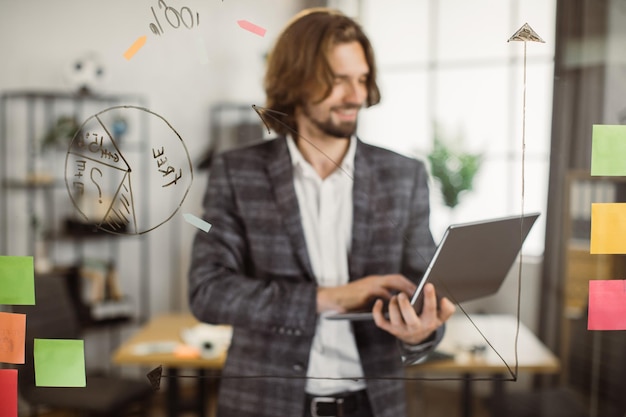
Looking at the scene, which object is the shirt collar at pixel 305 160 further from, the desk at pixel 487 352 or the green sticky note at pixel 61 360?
the green sticky note at pixel 61 360

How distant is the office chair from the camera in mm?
825

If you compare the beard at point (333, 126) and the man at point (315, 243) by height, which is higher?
the beard at point (333, 126)

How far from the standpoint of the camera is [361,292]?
79 cm

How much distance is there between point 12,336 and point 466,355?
0.62 meters

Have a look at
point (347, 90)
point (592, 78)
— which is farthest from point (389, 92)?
point (592, 78)

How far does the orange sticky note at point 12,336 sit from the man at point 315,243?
0.77 feet

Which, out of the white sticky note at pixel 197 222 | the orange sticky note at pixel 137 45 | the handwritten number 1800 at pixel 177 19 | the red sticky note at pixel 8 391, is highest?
the handwritten number 1800 at pixel 177 19

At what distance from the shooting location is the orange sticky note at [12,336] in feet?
2.69

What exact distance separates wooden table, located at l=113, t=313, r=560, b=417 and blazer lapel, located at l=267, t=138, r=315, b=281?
18cm

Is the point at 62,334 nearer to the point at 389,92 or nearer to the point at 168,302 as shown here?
the point at 168,302

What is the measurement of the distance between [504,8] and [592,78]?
0.17 m

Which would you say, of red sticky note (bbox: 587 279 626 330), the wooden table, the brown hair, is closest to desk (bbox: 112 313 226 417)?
the wooden table

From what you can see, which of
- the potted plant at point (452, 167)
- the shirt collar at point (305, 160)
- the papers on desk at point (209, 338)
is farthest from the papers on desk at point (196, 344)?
the potted plant at point (452, 167)

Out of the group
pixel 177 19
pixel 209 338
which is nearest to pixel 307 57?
pixel 177 19
